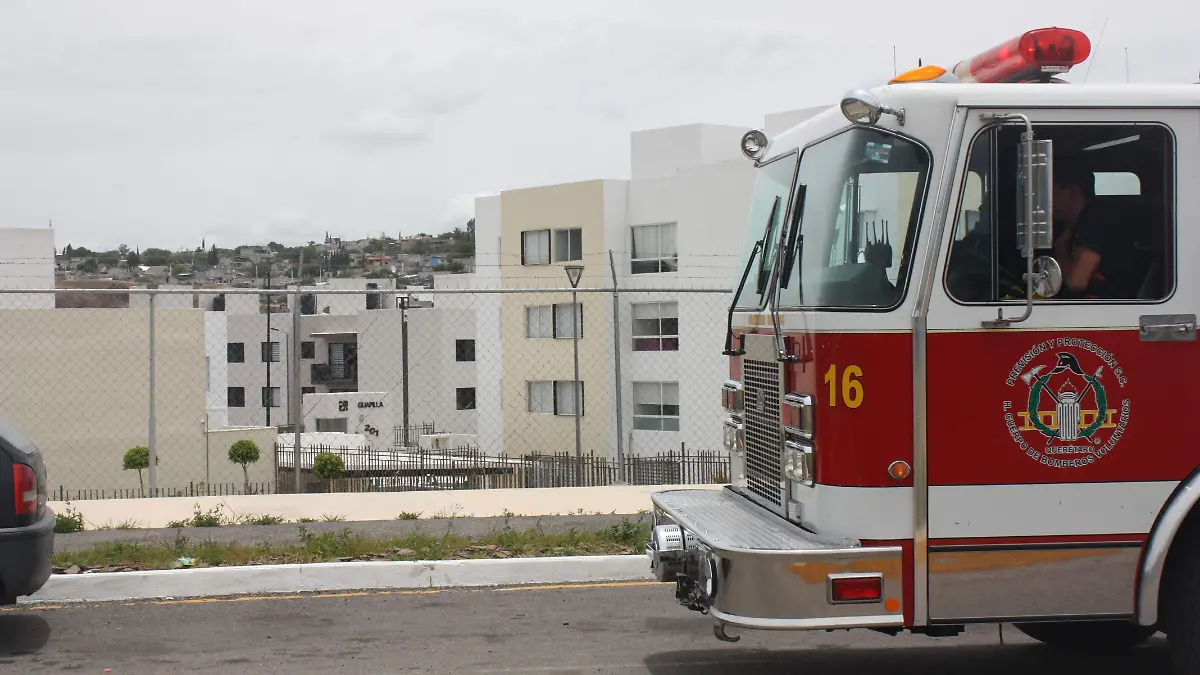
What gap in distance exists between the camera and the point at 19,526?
→ 6.47 meters

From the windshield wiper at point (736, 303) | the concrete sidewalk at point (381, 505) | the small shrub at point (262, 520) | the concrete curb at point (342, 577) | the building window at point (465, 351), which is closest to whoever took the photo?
the windshield wiper at point (736, 303)

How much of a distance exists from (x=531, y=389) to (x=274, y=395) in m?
31.3

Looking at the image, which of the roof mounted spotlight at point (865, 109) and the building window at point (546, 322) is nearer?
the roof mounted spotlight at point (865, 109)

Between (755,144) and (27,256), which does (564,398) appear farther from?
(755,144)

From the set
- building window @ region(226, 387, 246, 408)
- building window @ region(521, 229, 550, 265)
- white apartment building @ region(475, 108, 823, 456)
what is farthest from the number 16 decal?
building window @ region(226, 387, 246, 408)

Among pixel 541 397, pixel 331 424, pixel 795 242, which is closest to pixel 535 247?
pixel 541 397

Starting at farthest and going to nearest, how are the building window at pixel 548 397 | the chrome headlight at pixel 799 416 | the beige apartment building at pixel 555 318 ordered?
the building window at pixel 548 397 < the beige apartment building at pixel 555 318 < the chrome headlight at pixel 799 416

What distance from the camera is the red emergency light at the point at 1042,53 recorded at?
518 centimetres

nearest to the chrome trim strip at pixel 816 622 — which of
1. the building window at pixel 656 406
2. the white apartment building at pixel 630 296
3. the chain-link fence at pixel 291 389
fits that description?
the chain-link fence at pixel 291 389

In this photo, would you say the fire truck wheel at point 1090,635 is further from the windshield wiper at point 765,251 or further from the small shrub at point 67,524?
the small shrub at point 67,524

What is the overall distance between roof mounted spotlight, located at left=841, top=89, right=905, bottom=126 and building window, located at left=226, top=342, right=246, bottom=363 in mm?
64448

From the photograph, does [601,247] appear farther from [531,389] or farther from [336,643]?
[336,643]

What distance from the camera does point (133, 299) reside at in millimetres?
49656

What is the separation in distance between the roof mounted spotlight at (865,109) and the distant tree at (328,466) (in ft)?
60.0
